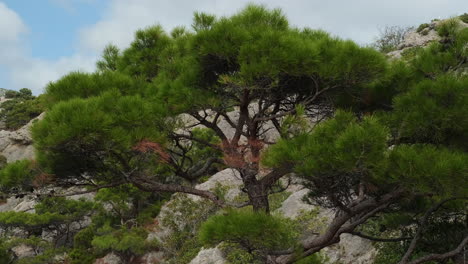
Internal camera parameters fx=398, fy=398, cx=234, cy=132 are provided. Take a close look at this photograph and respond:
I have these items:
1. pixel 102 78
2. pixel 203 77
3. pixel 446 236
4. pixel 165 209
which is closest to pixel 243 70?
pixel 203 77

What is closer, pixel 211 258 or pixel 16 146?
pixel 211 258

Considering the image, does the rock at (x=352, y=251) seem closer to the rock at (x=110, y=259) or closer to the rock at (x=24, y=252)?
the rock at (x=110, y=259)

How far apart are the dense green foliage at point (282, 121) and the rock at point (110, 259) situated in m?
9.08

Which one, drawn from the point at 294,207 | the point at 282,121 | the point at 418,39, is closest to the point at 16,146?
the point at 294,207

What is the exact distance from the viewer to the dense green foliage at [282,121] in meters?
2.73

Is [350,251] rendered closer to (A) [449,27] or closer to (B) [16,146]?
(A) [449,27]

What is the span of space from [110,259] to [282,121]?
34.9 feet

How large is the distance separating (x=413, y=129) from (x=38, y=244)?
14139mm

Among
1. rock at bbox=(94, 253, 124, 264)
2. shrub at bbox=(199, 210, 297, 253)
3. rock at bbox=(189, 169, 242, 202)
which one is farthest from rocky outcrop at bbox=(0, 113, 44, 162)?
shrub at bbox=(199, 210, 297, 253)

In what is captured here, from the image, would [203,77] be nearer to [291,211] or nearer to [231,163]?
[231,163]

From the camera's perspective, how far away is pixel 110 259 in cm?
1238

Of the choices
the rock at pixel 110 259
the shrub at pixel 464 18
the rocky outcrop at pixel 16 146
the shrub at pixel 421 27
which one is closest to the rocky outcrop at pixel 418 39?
the shrub at pixel 421 27

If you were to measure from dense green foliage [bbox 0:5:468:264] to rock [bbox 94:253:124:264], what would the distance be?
29.8 ft

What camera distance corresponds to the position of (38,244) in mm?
13852
